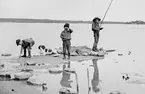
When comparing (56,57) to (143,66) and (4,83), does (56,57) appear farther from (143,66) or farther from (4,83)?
(4,83)

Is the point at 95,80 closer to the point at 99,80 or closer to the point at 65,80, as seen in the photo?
the point at 99,80

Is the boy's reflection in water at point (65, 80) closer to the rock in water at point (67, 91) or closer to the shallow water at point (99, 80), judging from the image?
the shallow water at point (99, 80)

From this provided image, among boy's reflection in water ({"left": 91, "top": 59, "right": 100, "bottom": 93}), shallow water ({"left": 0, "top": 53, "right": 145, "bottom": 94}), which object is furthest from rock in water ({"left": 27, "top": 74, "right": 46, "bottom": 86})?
boy's reflection in water ({"left": 91, "top": 59, "right": 100, "bottom": 93})

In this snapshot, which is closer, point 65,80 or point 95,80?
point 65,80

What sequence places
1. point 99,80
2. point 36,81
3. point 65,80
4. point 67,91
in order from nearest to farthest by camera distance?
point 67,91, point 36,81, point 65,80, point 99,80

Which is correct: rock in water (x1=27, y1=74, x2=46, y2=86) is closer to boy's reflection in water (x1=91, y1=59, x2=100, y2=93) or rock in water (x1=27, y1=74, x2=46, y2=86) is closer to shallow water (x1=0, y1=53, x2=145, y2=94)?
shallow water (x1=0, y1=53, x2=145, y2=94)

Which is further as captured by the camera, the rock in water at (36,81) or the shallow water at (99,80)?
the rock in water at (36,81)

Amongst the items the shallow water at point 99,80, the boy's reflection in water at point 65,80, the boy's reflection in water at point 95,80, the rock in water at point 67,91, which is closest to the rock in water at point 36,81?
the shallow water at point 99,80

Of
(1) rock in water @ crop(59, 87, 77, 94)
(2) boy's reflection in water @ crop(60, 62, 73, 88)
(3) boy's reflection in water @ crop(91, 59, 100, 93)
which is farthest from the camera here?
(2) boy's reflection in water @ crop(60, 62, 73, 88)

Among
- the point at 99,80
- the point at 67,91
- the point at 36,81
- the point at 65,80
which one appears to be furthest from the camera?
the point at 99,80

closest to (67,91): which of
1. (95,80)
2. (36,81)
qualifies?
(36,81)

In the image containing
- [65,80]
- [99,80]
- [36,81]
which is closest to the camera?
[36,81]

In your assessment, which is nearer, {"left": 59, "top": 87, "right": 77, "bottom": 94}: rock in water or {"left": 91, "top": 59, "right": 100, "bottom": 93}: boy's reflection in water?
{"left": 59, "top": 87, "right": 77, "bottom": 94}: rock in water

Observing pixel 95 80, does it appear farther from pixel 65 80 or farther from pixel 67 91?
pixel 67 91
